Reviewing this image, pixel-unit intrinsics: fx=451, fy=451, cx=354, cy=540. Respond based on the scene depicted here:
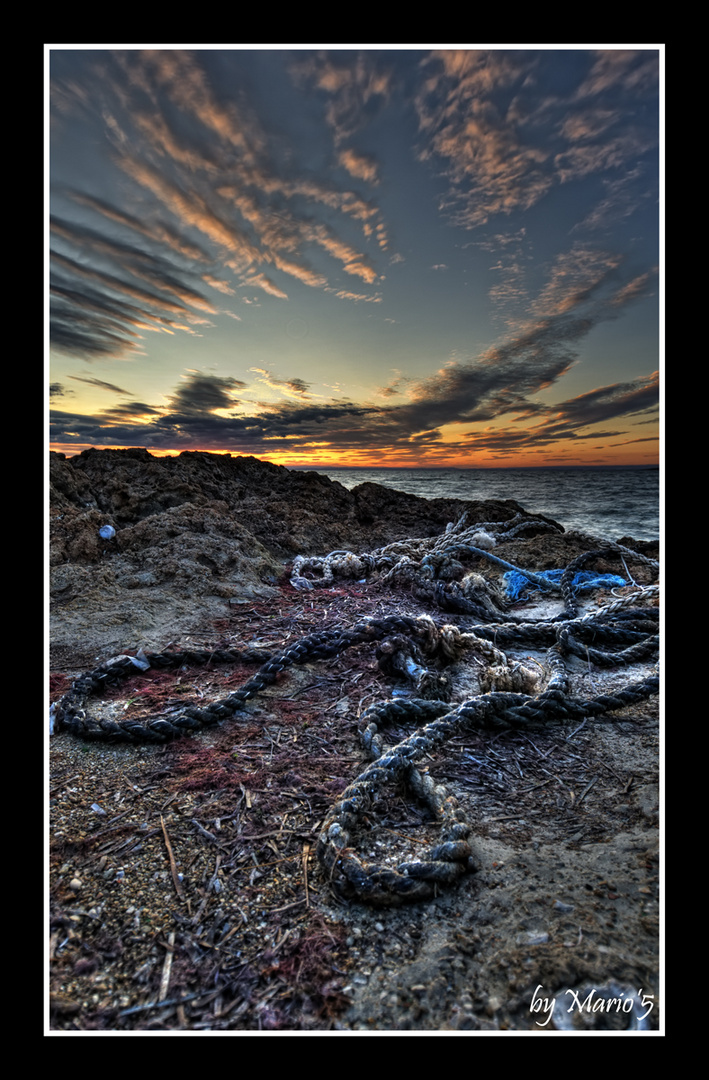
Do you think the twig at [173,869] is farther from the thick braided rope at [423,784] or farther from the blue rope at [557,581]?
the blue rope at [557,581]

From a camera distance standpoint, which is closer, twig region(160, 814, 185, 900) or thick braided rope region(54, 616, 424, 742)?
twig region(160, 814, 185, 900)

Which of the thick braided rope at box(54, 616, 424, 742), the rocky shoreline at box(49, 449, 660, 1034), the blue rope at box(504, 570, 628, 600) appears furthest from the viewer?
the blue rope at box(504, 570, 628, 600)

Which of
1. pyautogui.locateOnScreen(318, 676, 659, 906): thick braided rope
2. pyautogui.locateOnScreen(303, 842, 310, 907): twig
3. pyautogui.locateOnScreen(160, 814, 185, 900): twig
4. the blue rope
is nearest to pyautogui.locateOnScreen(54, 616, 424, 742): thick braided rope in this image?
pyautogui.locateOnScreen(160, 814, 185, 900): twig

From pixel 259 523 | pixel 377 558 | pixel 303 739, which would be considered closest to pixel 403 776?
pixel 303 739

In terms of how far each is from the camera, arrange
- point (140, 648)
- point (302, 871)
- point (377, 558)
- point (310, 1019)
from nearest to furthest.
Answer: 1. point (310, 1019)
2. point (302, 871)
3. point (140, 648)
4. point (377, 558)

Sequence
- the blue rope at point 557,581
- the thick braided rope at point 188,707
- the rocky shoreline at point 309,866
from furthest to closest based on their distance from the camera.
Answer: the blue rope at point 557,581, the thick braided rope at point 188,707, the rocky shoreline at point 309,866

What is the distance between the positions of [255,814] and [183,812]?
31cm

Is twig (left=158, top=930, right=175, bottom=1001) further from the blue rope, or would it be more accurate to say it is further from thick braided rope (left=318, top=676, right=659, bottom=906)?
the blue rope

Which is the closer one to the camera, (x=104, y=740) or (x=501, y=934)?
(x=501, y=934)

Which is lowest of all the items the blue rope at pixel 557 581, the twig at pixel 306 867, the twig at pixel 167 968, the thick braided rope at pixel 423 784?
the twig at pixel 167 968

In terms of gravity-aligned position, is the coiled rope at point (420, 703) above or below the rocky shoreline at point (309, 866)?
above

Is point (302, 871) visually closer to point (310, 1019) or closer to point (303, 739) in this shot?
point (310, 1019)

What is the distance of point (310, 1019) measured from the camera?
1.16 metres

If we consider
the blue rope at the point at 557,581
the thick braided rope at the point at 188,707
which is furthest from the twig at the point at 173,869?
the blue rope at the point at 557,581
